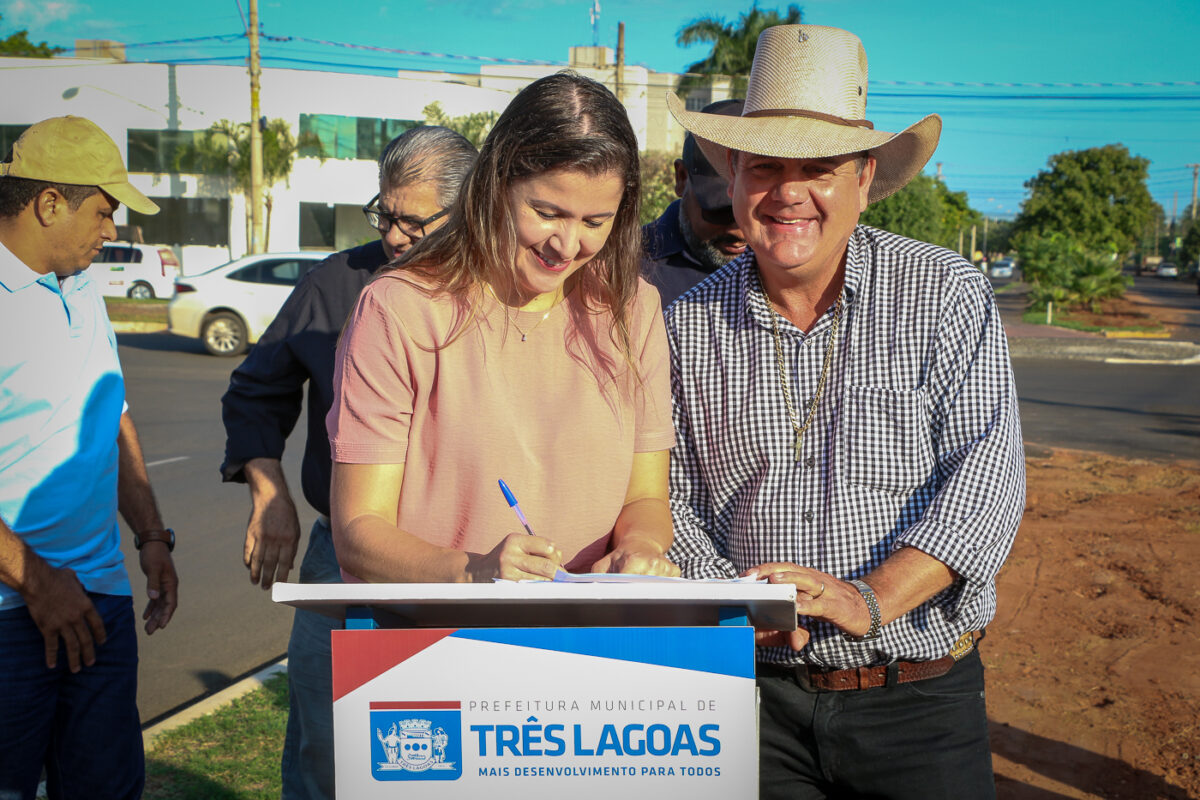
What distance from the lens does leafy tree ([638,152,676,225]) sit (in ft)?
91.0

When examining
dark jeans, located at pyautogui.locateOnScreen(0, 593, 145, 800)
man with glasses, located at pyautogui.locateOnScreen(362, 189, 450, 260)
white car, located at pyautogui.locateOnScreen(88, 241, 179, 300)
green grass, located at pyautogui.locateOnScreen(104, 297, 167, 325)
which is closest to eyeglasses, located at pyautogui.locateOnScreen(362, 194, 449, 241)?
man with glasses, located at pyautogui.locateOnScreen(362, 189, 450, 260)

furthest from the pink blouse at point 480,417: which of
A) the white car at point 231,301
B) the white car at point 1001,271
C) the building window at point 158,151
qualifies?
the white car at point 1001,271

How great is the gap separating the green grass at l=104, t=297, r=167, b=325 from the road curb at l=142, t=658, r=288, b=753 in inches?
716

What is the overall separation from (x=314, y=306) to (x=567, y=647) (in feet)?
6.19

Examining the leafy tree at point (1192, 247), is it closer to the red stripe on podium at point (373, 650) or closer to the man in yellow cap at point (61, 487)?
the man in yellow cap at point (61, 487)

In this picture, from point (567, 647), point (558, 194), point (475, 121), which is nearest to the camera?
point (567, 647)

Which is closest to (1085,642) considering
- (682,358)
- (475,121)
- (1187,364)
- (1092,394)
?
(682,358)

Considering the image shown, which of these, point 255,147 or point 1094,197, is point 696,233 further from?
point 1094,197

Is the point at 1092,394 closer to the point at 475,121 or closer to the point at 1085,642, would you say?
the point at 1085,642

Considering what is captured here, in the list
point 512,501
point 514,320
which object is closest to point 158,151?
point 514,320

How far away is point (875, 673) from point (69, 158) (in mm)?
2273

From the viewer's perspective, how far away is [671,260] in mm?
3691

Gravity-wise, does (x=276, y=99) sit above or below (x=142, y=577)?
above

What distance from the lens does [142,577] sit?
21.2 ft
